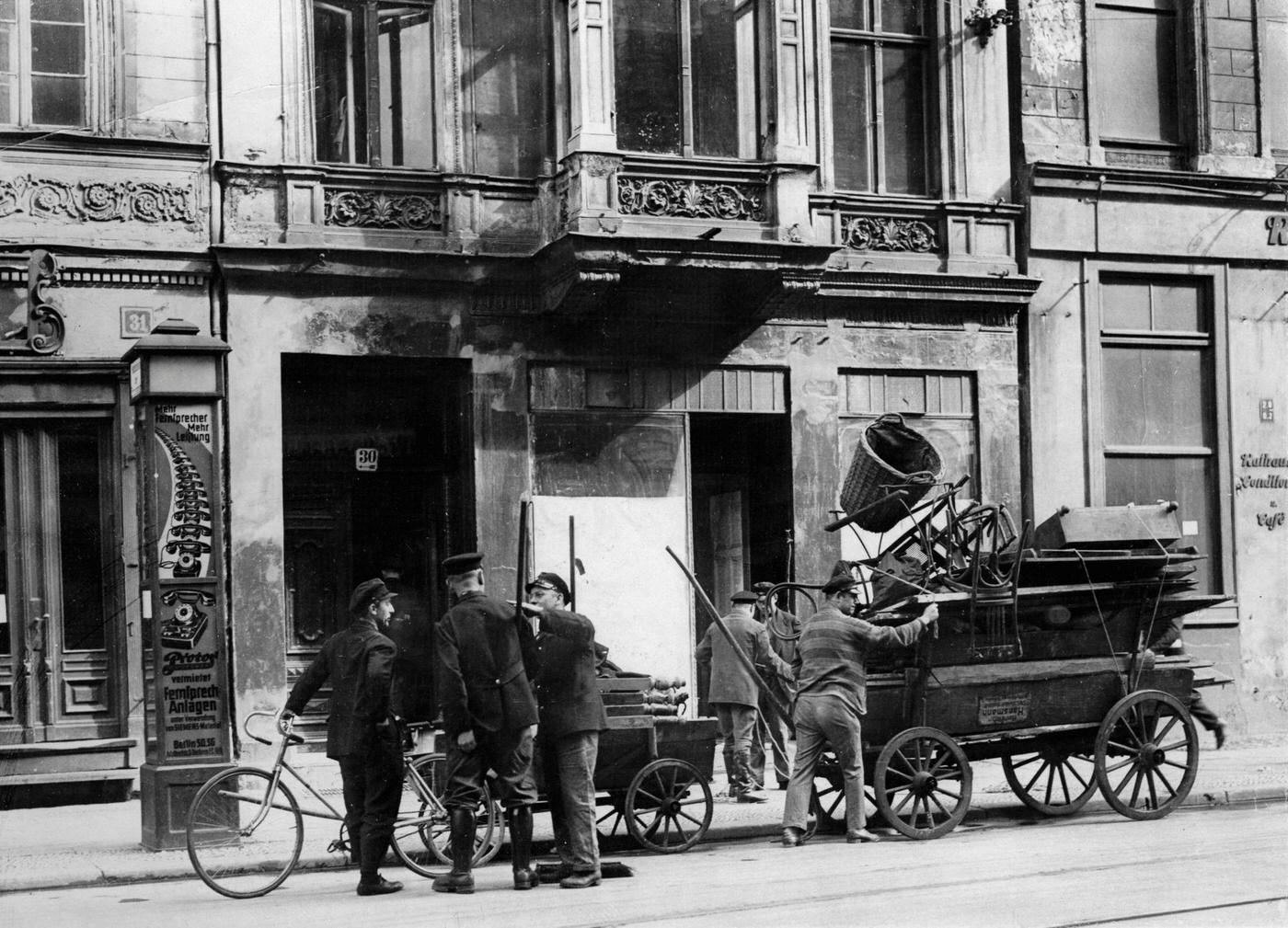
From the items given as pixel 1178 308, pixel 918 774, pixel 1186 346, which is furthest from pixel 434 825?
pixel 1178 308

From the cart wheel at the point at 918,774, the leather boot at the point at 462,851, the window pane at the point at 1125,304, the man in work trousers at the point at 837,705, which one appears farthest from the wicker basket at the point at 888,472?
the window pane at the point at 1125,304

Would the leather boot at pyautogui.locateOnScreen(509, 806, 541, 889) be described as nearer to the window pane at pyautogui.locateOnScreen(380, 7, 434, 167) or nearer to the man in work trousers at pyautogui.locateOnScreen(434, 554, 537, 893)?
the man in work trousers at pyautogui.locateOnScreen(434, 554, 537, 893)

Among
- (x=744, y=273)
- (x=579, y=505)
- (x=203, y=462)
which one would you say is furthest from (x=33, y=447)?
(x=744, y=273)

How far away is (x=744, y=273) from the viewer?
1609cm

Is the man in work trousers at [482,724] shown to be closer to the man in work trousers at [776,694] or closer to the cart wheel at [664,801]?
the cart wheel at [664,801]

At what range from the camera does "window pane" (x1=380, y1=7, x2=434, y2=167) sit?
16.4 m

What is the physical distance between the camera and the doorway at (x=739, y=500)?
17484 mm

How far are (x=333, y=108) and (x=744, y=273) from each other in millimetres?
4261

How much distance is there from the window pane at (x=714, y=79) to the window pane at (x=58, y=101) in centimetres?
590

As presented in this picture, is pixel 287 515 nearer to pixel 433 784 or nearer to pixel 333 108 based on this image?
pixel 333 108

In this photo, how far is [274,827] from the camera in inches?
400

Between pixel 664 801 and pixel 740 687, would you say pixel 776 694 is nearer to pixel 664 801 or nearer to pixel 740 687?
pixel 740 687

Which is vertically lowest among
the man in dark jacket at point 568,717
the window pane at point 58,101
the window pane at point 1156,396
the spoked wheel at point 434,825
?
the spoked wheel at point 434,825

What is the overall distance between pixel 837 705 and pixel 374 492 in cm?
675
